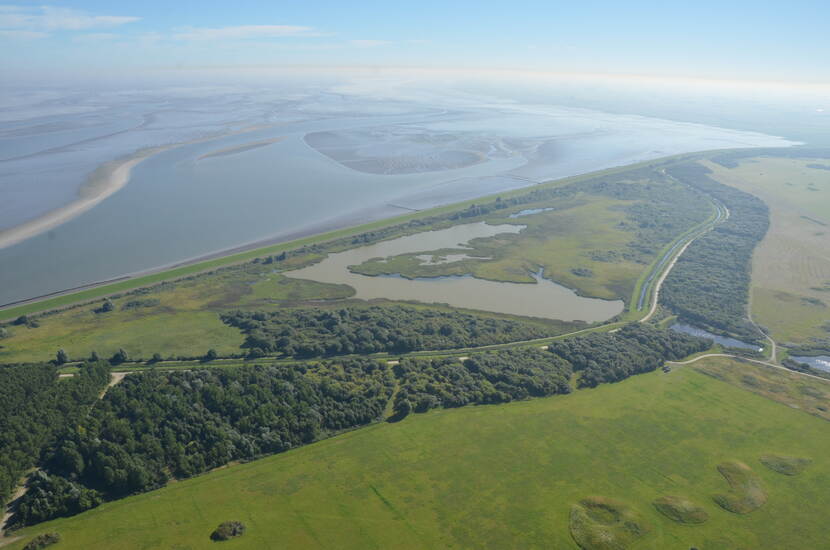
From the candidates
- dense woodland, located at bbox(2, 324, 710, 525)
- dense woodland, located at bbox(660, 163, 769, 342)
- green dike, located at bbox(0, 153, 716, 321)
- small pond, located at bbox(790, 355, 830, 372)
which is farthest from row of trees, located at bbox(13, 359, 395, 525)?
small pond, located at bbox(790, 355, 830, 372)

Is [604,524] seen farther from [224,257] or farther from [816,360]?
[224,257]

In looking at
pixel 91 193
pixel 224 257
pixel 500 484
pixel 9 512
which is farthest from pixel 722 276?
pixel 91 193

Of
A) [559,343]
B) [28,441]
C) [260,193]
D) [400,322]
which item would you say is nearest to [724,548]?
[559,343]

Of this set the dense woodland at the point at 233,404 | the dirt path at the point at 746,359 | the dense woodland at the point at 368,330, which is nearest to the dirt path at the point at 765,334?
the dirt path at the point at 746,359

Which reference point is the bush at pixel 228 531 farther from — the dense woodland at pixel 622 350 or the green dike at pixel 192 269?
the green dike at pixel 192 269

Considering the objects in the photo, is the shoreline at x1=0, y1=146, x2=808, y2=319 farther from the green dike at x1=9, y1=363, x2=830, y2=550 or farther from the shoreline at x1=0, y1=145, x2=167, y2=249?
the green dike at x1=9, y1=363, x2=830, y2=550

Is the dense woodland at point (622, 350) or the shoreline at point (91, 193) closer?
the dense woodland at point (622, 350)
